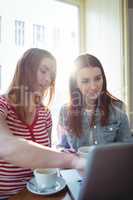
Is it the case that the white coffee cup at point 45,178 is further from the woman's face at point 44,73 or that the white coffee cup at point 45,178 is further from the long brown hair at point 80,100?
the long brown hair at point 80,100

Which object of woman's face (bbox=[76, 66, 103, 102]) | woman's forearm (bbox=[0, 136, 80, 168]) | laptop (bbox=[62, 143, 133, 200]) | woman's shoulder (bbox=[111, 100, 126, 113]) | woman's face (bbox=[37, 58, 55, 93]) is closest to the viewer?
laptop (bbox=[62, 143, 133, 200])

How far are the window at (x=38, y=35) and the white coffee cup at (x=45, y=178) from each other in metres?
1.44

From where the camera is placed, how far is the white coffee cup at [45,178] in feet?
3.07

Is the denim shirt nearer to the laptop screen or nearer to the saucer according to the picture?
the saucer

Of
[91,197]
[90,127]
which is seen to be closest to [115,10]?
[90,127]

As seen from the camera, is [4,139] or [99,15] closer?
[4,139]

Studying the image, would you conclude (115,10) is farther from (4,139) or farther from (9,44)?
(4,139)

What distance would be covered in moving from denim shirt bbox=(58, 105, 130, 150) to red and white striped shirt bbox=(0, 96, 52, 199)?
0.29 meters

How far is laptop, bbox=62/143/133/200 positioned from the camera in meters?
0.59

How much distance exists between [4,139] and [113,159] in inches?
15.0

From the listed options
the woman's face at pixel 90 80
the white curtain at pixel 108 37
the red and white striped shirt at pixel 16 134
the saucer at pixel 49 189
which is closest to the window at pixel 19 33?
→ the white curtain at pixel 108 37

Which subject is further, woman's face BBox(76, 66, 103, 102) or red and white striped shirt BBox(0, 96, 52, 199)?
woman's face BBox(76, 66, 103, 102)

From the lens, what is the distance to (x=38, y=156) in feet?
2.64

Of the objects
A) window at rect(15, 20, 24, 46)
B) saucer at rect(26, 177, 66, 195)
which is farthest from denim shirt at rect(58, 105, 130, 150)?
window at rect(15, 20, 24, 46)
